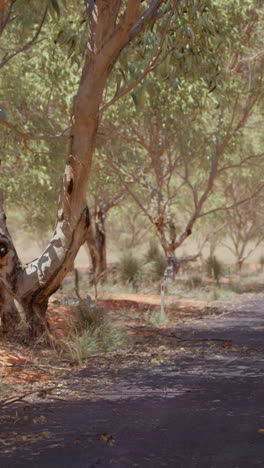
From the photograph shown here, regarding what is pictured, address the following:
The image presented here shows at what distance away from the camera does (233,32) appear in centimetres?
1689

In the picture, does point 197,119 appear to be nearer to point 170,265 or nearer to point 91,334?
point 170,265

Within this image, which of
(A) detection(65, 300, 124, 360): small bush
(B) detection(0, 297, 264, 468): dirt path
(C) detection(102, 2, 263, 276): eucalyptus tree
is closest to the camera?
(B) detection(0, 297, 264, 468): dirt path

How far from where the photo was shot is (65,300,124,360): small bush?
10359mm

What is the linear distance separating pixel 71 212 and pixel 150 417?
462cm

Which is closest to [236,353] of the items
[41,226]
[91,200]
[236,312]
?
[236,312]

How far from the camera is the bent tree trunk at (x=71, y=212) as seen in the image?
9930 millimetres

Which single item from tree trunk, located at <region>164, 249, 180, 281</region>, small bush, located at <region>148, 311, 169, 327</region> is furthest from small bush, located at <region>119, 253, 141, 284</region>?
small bush, located at <region>148, 311, 169, 327</region>

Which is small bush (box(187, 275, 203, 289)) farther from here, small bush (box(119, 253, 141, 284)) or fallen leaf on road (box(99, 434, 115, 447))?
fallen leaf on road (box(99, 434, 115, 447))

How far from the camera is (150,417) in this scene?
21.2 feet

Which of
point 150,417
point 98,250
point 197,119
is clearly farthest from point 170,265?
point 150,417

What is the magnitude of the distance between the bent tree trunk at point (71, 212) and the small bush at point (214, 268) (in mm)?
16598

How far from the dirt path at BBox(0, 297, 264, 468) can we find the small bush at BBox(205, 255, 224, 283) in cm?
1667

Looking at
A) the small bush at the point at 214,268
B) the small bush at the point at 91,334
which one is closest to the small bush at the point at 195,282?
the small bush at the point at 214,268

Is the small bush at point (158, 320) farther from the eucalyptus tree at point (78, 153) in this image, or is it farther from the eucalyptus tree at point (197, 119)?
the eucalyptus tree at point (197, 119)
